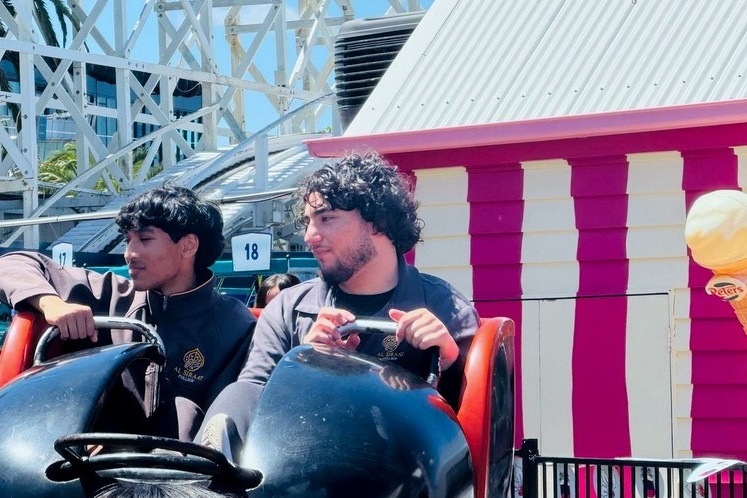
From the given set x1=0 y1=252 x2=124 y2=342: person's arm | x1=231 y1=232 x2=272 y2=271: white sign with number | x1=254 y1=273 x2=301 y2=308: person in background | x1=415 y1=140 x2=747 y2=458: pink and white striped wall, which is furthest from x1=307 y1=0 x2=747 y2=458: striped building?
x1=0 y1=252 x2=124 y2=342: person's arm

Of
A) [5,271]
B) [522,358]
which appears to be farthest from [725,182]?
[5,271]

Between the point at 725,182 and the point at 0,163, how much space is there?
37.5 ft

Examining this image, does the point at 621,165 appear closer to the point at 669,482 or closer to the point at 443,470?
the point at 669,482

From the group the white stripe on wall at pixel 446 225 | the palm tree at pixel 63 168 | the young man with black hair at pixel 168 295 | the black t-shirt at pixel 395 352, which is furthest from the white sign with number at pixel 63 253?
the palm tree at pixel 63 168

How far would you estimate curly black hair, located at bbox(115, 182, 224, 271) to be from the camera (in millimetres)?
3043

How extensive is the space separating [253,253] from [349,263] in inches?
171

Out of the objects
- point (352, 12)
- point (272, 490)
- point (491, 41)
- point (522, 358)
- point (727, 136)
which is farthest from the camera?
point (352, 12)

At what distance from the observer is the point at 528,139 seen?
4.91 metres

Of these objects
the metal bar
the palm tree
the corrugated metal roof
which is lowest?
the metal bar

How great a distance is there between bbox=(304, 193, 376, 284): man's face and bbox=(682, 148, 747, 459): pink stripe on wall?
2.58 metres

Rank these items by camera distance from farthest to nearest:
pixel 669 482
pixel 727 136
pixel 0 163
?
pixel 0 163 < pixel 727 136 < pixel 669 482

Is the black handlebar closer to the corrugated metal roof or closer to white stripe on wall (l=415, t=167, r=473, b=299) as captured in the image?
the corrugated metal roof

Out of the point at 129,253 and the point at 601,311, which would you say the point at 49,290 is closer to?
the point at 129,253

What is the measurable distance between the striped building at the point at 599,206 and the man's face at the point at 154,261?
2.28 meters
